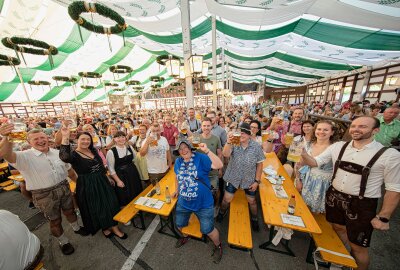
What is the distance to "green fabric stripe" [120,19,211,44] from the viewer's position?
24.7ft

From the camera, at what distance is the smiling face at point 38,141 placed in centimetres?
224

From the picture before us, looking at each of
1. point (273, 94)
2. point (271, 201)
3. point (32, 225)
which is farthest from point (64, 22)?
point (273, 94)

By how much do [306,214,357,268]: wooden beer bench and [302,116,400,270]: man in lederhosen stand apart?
140 millimetres

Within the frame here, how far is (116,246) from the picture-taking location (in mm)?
2635

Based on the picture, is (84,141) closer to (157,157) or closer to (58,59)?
(157,157)

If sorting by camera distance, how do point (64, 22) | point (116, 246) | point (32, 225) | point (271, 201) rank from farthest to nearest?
point (64, 22) < point (32, 225) < point (116, 246) < point (271, 201)

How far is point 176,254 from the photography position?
243 centimetres

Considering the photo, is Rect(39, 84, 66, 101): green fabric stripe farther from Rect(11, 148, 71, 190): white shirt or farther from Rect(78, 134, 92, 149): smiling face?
Rect(78, 134, 92, 149): smiling face

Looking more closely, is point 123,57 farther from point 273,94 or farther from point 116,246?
point 273,94

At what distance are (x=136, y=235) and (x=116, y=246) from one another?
0.33 meters

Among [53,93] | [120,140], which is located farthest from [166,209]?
[53,93]

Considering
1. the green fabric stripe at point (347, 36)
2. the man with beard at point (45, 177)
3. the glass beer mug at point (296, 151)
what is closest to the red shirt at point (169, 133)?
the man with beard at point (45, 177)

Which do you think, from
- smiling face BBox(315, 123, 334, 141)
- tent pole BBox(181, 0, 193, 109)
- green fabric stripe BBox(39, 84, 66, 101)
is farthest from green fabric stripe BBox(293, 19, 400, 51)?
green fabric stripe BBox(39, 84, 66, 101)

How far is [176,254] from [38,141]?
2711 mm
